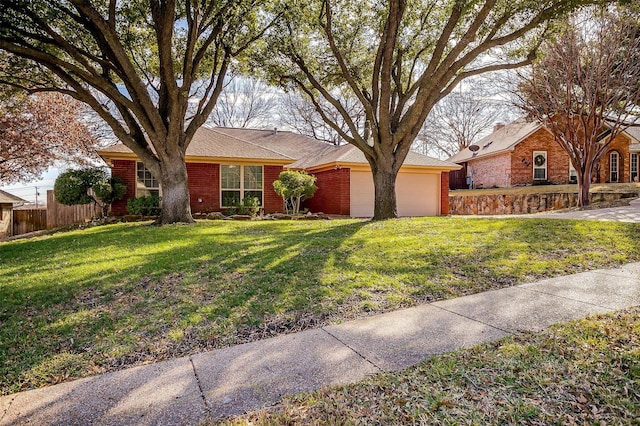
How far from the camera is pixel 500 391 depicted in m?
2.24

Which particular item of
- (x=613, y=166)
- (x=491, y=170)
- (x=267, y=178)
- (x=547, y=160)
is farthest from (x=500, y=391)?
(x=613, y=166)

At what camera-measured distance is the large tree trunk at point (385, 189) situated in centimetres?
996

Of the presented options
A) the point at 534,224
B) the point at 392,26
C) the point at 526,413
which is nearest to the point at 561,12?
the point at 392,26

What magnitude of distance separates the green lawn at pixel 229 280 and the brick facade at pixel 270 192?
7.97 meters

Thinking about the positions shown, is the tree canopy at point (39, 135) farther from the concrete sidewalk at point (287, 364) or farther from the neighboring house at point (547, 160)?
the neighboring house at point (547, 160)

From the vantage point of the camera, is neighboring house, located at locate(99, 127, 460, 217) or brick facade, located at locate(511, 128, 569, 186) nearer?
neighboring house, located at locate(99, 127, 460, 217)

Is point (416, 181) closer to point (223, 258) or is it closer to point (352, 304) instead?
point (223, 258)

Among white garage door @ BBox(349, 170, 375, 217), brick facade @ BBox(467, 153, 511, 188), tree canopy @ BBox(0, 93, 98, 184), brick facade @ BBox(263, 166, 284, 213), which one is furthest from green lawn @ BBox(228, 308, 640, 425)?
brick facade @ BBox(467, 153, 511, 188)

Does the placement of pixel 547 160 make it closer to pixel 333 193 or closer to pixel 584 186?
pixel 584 186

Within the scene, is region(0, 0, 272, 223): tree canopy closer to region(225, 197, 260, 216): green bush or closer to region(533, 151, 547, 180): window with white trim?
region(225, 197, 260, 216): green bush

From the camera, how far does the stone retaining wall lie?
15549 mm

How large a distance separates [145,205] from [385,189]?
878 cm

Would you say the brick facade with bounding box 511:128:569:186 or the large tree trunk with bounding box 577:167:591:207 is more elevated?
the brick facade with bounding box 511:128:569:186

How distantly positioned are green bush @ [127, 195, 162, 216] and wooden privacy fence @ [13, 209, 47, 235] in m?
7.35
